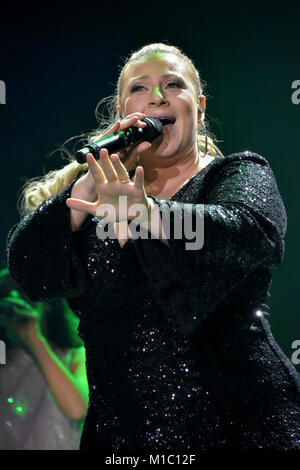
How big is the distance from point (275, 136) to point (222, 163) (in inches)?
44.6

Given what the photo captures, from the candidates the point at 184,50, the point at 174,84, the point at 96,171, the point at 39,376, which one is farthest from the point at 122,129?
the point at 184,50

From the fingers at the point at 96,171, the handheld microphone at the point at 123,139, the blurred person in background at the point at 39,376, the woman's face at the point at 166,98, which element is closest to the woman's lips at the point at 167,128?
the woman's face at the point at 166,98

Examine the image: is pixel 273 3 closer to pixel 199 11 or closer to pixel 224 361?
pixel 199 11

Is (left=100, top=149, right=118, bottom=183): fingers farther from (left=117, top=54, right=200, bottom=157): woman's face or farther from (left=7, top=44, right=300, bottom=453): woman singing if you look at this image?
(left=117, top=54, right=200, bottom=157): woman's face

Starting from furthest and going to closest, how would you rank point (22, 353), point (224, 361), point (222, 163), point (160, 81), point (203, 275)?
1. point (22, 353)
2. point (160, 81)
3. point (222, 163)
4. point (224, 361)
5. point (203, 275)

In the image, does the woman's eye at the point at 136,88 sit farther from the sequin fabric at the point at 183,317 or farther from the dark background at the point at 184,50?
the dark background at the point at 184,50

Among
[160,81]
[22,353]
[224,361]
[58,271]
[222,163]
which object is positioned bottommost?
[22,353]

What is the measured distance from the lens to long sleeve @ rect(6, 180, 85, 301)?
85 centimetres

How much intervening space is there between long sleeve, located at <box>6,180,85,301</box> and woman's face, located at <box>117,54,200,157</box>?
1.01 ft

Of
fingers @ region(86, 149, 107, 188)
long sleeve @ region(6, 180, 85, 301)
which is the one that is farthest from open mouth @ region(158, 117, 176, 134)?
fingers @ region(86, 149, 107, 188)

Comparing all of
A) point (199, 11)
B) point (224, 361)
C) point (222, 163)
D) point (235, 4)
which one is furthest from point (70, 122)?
Result: point (224, 361)

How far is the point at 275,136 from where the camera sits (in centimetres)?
199

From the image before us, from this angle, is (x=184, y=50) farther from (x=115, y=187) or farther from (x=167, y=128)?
(x=115, y=187)

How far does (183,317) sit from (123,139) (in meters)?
0.33
